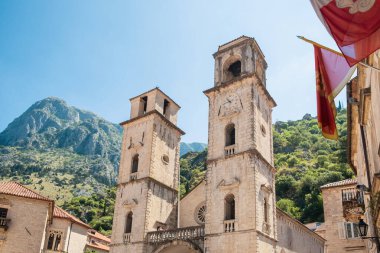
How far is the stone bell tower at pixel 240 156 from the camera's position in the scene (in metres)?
20.3

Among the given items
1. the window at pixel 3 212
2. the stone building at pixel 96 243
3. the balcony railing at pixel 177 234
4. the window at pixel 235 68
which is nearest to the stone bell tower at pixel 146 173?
the balcony railing at pixel 177 234

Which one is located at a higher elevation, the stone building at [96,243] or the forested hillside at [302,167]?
the forested hillside at [302,167]

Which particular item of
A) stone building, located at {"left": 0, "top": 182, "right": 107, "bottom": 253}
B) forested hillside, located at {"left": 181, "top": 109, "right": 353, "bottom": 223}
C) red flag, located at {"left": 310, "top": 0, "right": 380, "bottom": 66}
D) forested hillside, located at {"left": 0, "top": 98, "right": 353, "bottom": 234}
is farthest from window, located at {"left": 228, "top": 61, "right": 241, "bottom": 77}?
forested hillside, located at {"left": 181, "top": 109, "right": 353, "bottom": 223}

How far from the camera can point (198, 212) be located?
26203mm

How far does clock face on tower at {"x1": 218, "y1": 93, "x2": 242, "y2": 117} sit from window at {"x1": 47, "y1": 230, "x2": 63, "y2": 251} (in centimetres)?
2140

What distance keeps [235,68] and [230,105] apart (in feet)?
12.6

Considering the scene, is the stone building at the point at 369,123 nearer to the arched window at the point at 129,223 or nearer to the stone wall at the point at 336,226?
the stone wall at the point at 336,226

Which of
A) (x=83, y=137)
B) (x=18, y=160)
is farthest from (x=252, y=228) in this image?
(x=83, y=137)

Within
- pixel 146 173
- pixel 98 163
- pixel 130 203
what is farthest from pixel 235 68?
pixel 98 163

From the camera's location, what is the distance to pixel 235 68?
26.9m

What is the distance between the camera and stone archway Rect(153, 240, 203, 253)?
21.8 m

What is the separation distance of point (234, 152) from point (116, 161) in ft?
474

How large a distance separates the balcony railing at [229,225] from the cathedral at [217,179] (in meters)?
0.06

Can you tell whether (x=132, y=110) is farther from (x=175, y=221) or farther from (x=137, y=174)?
(x=175, y=221)
